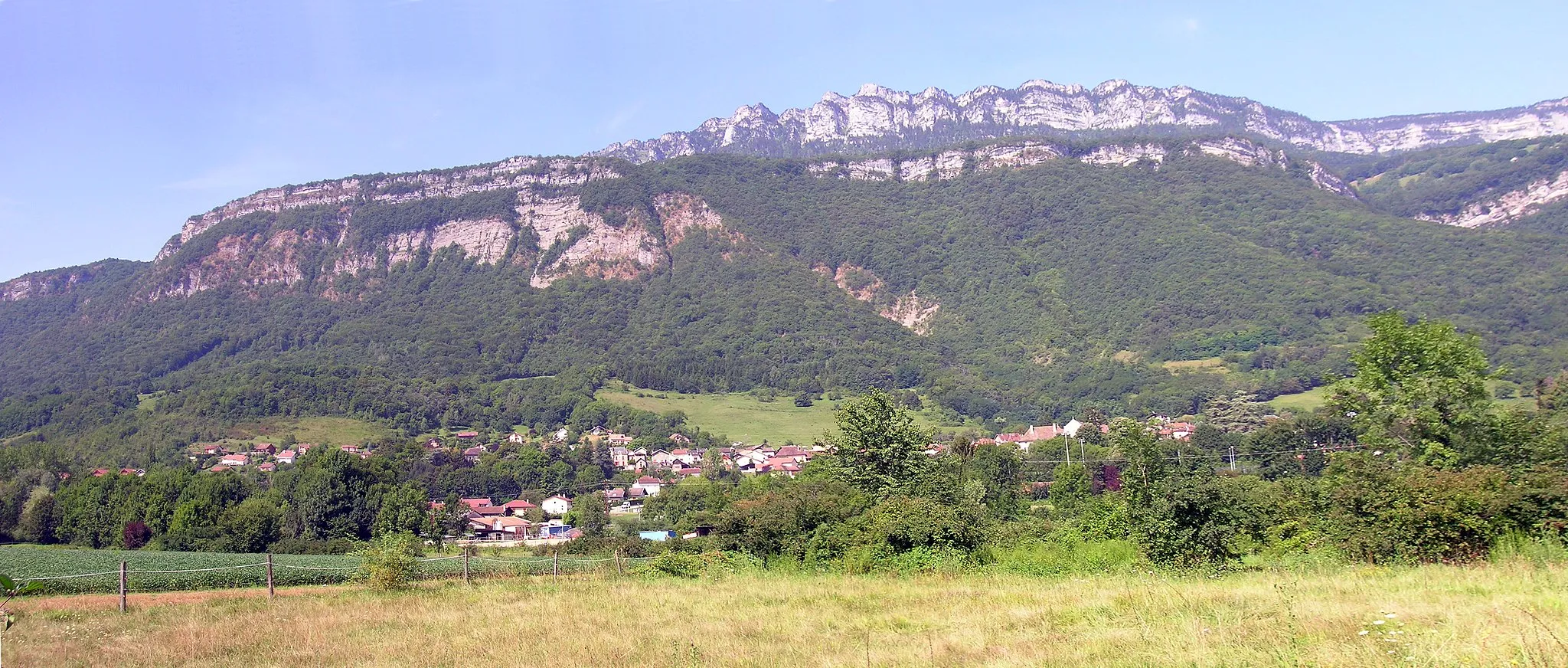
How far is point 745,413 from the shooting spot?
484ft

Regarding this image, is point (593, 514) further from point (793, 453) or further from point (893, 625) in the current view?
point (893, 625)

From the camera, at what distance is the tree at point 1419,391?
85.4 ft

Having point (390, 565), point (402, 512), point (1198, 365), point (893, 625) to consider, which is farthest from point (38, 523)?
point (1198, 365)

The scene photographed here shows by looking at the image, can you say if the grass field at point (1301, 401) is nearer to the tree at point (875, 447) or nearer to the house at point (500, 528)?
the tree at point (875, 447)

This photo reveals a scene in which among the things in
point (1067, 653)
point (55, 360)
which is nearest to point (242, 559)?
point (1067, 653)

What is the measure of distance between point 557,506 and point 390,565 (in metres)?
74.5

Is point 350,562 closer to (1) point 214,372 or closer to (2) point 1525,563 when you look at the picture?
(2) point 1525,563

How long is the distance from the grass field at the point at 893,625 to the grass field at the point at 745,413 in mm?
108172

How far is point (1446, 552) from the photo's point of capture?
1352cm

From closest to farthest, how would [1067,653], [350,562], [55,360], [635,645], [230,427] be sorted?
[1067,653]
[635,645]
[350,562]
[230,427]
[55,360]

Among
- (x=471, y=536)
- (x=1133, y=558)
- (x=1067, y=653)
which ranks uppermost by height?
(x=1067, y=653)

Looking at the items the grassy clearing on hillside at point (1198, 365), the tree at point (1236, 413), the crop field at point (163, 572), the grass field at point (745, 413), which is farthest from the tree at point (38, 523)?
the grassy clearing on hillside at point (1198, 365)

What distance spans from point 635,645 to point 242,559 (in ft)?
112

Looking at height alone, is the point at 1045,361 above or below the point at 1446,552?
below
